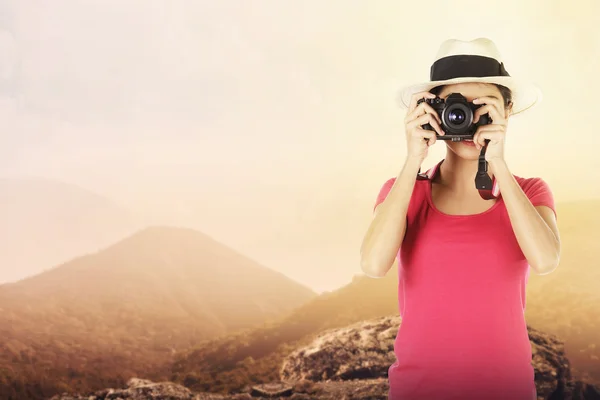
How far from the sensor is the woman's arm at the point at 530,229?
1.04 metres

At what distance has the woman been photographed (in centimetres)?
106

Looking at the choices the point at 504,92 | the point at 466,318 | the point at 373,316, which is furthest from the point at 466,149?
the point at 373,316

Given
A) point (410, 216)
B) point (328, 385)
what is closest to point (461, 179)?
point (410, 216)

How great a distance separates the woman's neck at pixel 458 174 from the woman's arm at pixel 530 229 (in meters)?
0.11

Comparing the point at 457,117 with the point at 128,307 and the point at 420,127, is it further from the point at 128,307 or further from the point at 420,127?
the point at 128,307

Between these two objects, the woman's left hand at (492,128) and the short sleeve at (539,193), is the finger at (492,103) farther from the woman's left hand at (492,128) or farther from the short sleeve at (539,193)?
the short sleeve at (539,193)

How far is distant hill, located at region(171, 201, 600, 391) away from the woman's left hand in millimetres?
3814

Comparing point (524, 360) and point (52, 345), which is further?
point (52, 345)

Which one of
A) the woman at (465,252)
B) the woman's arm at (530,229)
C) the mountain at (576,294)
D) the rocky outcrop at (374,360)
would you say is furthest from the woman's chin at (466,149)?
the mountain at (576,294)

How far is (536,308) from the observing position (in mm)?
5262

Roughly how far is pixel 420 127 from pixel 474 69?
6.4 inches

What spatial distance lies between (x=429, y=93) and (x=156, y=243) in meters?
6.42

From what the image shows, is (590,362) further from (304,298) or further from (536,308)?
(304,298)

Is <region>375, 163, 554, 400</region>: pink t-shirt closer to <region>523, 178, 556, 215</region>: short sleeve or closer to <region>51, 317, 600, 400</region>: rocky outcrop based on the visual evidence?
<region>523, 178, 556, 215</region>: short sleeve
